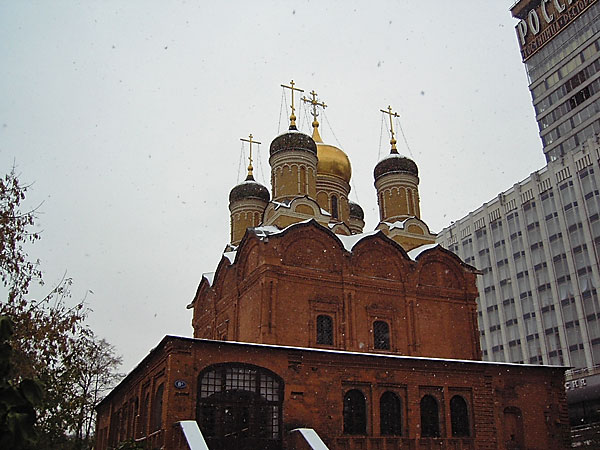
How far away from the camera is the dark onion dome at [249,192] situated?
91.8ft

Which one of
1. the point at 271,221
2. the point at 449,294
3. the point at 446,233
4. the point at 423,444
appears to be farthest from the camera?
the point at 446,233

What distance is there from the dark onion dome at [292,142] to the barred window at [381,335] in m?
8.21

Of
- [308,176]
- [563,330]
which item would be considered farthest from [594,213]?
[308,176]

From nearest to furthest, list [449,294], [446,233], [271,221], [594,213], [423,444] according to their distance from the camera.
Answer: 1. [423,444]
2. [449,294]
3. [271,221]
4. [594,213]
5. [446,233]

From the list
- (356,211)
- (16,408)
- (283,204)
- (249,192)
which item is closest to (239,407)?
(283,204)

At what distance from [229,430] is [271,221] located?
1005 centimetres

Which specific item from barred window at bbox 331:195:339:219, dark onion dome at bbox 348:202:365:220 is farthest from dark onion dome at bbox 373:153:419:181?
dark onion dome at bbox 348:202:365:220

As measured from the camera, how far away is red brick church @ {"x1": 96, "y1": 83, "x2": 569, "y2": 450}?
47.4ft

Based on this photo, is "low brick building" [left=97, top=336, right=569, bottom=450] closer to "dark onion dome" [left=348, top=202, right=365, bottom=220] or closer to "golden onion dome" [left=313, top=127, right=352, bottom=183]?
"golden onion dome" [left=313, top=127, right=352, bottom=183]

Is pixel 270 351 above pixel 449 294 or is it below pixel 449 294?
below

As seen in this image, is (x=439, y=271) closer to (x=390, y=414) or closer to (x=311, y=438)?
(x=390, y=414)

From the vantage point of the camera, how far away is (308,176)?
24438mm

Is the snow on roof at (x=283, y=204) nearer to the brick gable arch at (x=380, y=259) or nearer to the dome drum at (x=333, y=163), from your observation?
the brick gable arch at (x=380, y=259)

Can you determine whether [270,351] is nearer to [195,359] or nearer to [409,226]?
[195,359]
